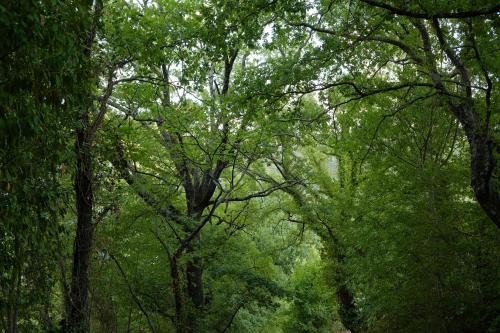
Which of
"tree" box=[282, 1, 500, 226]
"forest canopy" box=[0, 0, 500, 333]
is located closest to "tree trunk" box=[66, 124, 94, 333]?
"forest canopy" box=[0, 0, 500, 333]

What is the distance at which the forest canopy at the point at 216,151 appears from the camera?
396 centimetres

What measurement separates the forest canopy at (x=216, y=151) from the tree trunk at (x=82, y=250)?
25mm

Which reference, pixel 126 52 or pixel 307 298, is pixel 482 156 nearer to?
pixel 126 52

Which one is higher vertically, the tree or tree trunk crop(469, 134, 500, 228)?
the tree

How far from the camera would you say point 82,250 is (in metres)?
6.56

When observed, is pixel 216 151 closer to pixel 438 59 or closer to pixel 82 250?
pixel 82 250

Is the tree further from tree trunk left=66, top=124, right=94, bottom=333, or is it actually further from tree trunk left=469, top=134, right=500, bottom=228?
tree trunk left=66, top=124, right=94, bottom=333

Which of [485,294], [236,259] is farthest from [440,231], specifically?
[236,259]

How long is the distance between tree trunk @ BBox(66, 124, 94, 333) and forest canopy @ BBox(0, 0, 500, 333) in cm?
3

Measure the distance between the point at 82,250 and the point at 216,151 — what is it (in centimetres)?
337

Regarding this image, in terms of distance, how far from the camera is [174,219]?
9.73 meters

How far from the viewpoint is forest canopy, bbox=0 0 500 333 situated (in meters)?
3.96

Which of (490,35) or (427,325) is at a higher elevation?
(490,35)

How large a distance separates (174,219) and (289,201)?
6565mm
